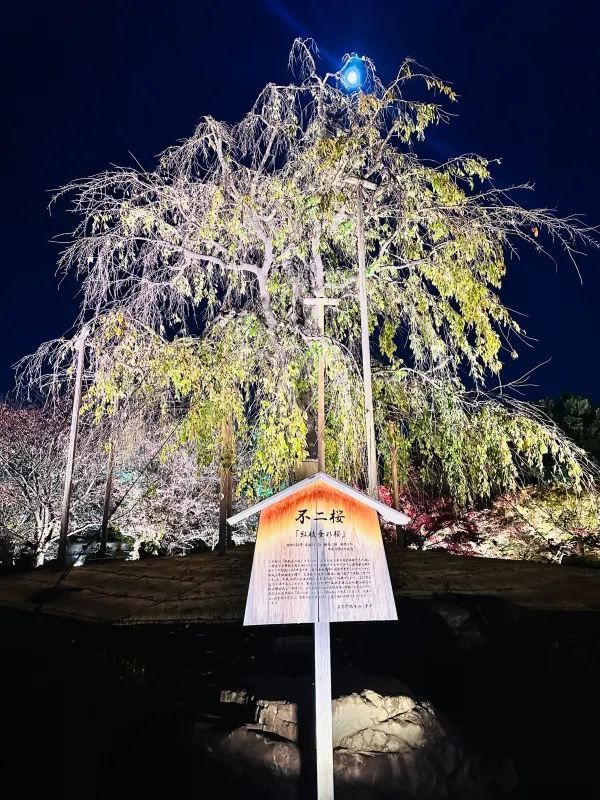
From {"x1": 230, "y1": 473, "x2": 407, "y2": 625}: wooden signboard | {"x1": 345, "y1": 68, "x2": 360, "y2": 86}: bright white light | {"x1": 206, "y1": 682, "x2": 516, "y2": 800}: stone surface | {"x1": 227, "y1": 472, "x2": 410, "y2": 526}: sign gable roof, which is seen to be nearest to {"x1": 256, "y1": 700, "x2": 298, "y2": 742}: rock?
{"x1": 206, "y1": 682, "x2": 516, "y2": 800}: stone surface

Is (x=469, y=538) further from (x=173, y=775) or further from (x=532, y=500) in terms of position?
(x=173, y=775)

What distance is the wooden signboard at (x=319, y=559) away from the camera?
301 cm

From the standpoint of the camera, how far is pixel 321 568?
312 cm

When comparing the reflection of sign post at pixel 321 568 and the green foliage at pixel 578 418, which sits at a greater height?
the green foliage at pixel 578 418

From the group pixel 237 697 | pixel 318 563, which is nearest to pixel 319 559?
pixel 318 563

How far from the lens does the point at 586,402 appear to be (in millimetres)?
11906

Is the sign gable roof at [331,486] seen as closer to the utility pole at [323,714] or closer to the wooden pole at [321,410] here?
the utility pole at [323,714]

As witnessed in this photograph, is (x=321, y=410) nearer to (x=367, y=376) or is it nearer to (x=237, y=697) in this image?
(x=367, y=376)

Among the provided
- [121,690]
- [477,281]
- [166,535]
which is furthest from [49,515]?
[477,281]

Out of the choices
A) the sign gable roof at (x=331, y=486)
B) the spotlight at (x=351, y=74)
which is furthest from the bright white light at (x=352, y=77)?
the sign gable roof at (x=331, y=486)

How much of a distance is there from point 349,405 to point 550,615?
3.67 metres

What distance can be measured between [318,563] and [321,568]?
37 mm

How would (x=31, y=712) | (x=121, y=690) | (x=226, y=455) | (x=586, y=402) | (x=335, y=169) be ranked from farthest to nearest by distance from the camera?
(x=586, y=402), (x=226, y=455), (x=335, y=169), (x=121, y=690), (x=31, y=712)

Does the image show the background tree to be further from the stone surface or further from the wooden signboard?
the wooden signboard
